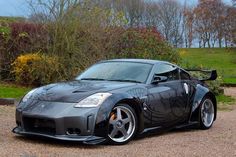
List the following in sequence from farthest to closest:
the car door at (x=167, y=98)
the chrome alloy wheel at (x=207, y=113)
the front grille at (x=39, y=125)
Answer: the chrome alloy wheel at (x=207, y=113) → the car door at (x=167, y=98) → the front grille at (x=39, y=125)

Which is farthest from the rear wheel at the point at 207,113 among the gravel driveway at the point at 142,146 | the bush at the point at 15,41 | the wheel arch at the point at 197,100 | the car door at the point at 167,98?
the bush at the point at 15,41

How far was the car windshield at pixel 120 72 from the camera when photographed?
8.77 metres

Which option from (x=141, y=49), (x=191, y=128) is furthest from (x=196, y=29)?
(x=191, y=128)

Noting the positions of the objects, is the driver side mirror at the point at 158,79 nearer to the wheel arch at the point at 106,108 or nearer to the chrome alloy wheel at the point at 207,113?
the wheel arch at the point at 106,108

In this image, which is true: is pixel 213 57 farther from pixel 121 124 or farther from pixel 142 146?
pixel 142 146

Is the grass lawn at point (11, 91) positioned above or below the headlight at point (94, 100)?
below

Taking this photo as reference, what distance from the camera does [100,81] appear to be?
8633mm

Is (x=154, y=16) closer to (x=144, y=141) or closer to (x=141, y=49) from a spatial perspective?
(x=141, y=49)

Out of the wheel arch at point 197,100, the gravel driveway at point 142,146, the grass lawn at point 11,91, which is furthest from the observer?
the grass lawn at point 11,91

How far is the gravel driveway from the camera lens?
7.09 metres

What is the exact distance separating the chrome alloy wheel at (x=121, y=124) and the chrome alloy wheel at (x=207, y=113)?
2.25 meters

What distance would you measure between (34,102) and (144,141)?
183 cm

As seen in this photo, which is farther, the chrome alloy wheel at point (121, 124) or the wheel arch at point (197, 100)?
the wheel arch at point (197, 100)

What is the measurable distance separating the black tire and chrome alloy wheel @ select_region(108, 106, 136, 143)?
85.0 inches
